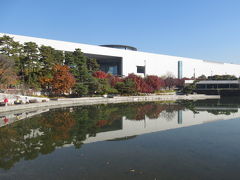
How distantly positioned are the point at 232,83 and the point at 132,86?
31783 mm

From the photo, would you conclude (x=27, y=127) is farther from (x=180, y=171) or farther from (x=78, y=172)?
(x=180, y=171)

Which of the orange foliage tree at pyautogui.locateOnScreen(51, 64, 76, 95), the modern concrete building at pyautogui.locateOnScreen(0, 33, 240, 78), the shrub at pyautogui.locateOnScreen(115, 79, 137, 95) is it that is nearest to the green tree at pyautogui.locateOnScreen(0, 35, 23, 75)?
the orange foliage tree at pyautogui.locateOnScreen(51, 64, 76, 95)

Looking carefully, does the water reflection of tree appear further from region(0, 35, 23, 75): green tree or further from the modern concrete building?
the modern concrete building

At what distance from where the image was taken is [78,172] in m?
6.05

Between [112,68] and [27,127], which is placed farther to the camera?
[112,68]

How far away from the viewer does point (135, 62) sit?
2169 inches

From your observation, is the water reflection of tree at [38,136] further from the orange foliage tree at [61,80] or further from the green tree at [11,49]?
the green tree at [11,49]

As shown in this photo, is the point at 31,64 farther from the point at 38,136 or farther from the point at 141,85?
the point at 38,136

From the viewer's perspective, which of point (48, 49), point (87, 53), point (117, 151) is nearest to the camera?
point (117, 151)

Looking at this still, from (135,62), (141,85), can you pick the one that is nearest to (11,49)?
(141,85)

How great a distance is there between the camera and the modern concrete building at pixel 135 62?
4395 cm

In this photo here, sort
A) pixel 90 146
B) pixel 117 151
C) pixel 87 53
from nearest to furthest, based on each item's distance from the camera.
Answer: pixel 117 151 < pixel 90 146 < pixel 87 53

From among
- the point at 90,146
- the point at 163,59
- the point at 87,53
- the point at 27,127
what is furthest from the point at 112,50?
the point at 90,146

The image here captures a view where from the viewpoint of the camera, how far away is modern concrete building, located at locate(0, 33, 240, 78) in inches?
1730
